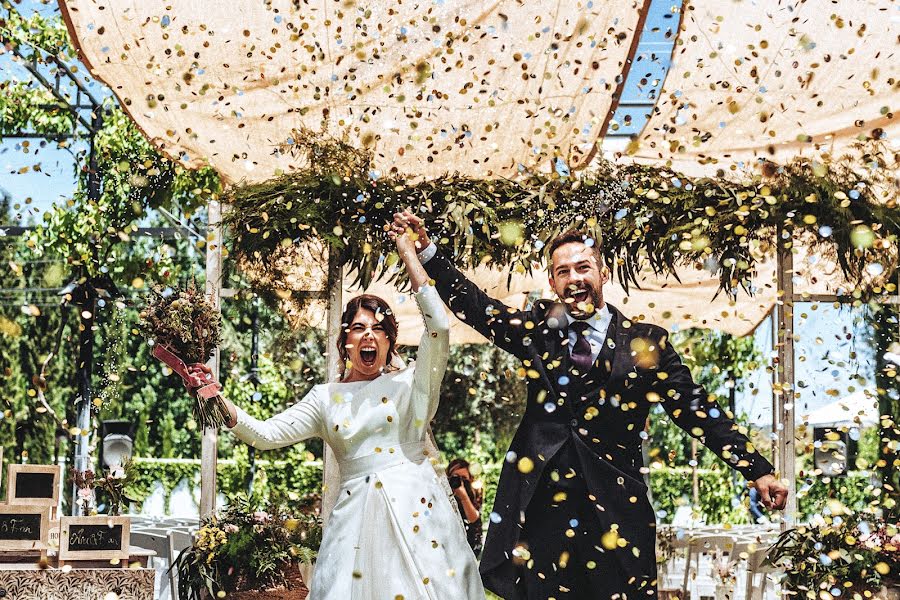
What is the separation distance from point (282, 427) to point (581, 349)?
116cm

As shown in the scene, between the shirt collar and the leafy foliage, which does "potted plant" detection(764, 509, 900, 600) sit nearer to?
the shirt collar

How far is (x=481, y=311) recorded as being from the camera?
4105mm

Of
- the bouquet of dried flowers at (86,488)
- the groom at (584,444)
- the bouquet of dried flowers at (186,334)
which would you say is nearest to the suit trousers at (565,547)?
the groom at (584,444)

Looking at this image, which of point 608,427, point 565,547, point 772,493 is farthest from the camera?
point 608,427

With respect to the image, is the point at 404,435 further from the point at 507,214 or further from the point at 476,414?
the point at 476,414

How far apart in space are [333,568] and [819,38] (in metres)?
4.20

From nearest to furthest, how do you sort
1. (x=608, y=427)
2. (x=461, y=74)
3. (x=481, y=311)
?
(x=608, y=427) < (x=481, y=311) < (x=461, y=74)

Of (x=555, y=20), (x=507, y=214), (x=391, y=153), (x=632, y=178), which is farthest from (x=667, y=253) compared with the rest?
(x=391, y=153)

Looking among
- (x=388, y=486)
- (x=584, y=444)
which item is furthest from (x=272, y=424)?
(x=584, y=444)

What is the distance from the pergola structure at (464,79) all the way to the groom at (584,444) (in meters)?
1.56

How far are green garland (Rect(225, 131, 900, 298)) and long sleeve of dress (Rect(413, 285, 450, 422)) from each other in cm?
147

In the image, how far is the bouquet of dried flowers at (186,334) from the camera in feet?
12.8

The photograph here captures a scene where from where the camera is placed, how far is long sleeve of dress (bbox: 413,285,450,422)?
3.94 meters

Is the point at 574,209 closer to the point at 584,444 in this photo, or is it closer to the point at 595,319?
the point at 595,319
